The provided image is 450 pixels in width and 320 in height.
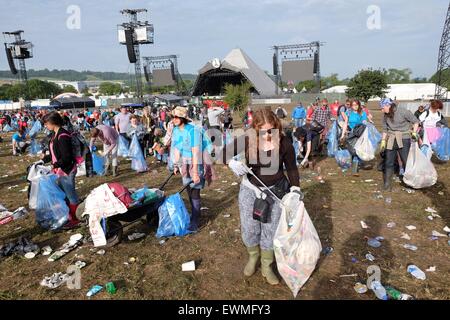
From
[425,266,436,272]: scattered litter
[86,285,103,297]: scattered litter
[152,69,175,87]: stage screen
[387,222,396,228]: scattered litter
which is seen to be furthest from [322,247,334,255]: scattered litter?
[152,69,175,87]: stage screen

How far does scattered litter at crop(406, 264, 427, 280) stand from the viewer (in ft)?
10.9

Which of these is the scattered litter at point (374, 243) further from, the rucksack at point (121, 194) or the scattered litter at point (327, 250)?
the rucksack at point (121, 194)

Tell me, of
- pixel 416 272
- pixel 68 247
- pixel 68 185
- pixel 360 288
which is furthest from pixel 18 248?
pixel 416 272

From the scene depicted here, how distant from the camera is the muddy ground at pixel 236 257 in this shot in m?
3.22

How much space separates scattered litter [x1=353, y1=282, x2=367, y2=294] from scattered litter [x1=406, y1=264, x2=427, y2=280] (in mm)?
601

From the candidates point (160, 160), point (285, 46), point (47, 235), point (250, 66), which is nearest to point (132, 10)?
point (285, 46)

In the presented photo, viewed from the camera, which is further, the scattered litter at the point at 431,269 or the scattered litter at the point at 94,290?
the scattered litter at the point at 431,269

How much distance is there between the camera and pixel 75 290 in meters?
3.32

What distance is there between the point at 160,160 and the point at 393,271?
24.1 ft

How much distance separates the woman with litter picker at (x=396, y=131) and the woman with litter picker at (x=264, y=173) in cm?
344

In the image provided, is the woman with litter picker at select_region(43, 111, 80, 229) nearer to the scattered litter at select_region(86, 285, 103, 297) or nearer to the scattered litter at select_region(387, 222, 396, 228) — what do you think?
the scattered litter at select_region(86, 285, 103, 297)

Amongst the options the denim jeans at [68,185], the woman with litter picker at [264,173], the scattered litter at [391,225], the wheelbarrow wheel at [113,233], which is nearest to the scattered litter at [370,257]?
the scattered litter at [391,225]
